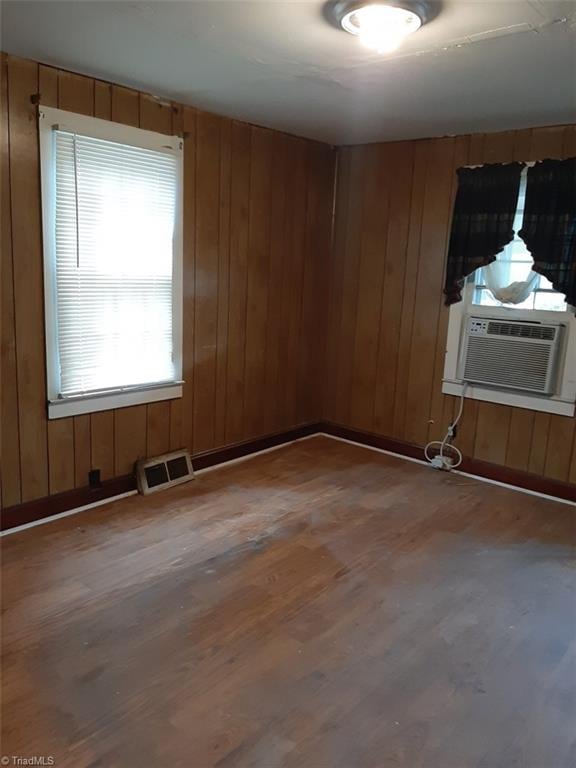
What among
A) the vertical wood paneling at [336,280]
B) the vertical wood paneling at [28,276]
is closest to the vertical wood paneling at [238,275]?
the vertical wood paneling at [336,280]

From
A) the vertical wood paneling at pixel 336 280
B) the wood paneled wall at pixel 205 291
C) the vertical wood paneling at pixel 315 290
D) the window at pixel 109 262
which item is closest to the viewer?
the wood paneled wall at pixel 205 291

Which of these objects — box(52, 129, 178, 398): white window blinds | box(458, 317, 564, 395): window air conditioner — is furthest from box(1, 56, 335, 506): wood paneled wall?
box(458, 317, 564, 395): window air conditioner

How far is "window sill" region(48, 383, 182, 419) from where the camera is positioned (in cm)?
322

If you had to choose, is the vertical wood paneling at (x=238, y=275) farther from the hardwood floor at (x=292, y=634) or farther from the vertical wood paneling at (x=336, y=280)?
the vertical wood paneling at (x=336, y=280)

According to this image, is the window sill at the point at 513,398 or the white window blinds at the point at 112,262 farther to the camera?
the window sill at the point at 513,398

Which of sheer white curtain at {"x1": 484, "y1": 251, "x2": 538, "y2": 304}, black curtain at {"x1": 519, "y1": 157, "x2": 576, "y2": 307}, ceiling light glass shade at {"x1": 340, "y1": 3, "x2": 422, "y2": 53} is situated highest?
ceiling light glass shade at {"x1": 340, "y1": 3, "x2": 422, "y2": 53}

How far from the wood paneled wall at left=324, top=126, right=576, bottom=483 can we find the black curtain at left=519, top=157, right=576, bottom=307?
0.14 metres

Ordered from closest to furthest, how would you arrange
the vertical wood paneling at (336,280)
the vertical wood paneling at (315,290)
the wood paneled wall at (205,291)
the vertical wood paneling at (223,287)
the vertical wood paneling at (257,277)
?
the wood paneled wall at (205,291) → the vertical wood paneling at (223,287) → the vertical wood paneling at (257,277) → the vertical wood paneling at (315,290) → the vertical wood paneling at (336,280)

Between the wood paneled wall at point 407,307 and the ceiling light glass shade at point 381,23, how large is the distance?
6.09ft

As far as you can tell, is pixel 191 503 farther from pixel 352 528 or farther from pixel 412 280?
pixel 412 280

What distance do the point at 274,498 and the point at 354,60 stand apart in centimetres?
242

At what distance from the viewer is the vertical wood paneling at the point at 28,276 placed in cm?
285

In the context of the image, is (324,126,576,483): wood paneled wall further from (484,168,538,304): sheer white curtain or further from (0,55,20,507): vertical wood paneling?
(0,55,20,507): vertical wood paneling

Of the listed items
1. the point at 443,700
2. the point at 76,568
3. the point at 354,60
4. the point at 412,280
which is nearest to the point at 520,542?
the point at 443,700
